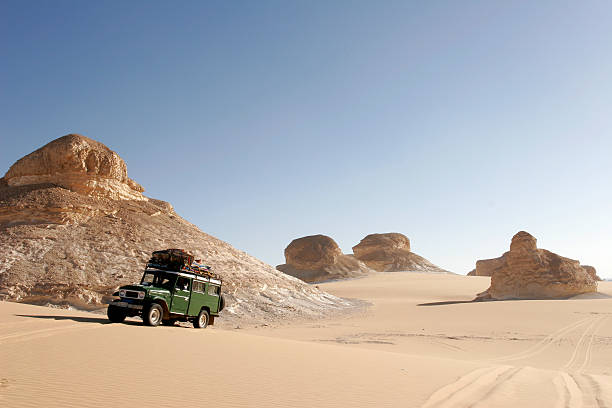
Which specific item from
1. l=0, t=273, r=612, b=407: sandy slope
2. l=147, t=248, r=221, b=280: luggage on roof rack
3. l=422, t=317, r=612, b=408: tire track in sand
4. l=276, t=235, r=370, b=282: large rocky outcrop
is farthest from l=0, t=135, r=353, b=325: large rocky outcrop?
l=276, t=235, r=370, b=282: large rocky outcrop

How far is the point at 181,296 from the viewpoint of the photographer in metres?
15.2

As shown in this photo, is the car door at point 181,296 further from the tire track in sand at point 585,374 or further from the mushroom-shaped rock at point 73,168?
the mushroom-shaped rock at point 73,168

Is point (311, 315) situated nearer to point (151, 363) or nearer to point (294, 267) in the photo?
point (151, 363)

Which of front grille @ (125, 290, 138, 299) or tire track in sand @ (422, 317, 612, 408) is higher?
front grille @ (125, 290, 138, 299)

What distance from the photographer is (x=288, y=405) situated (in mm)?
6102

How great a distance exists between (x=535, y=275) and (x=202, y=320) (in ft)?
99.3

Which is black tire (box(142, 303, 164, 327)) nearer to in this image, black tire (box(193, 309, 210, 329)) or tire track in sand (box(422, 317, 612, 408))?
black tire (box(193, 309, 210, 329))

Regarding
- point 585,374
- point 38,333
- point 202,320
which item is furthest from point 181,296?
point 585,374

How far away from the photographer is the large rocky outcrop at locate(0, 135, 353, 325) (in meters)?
21.5

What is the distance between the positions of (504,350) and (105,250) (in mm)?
21106

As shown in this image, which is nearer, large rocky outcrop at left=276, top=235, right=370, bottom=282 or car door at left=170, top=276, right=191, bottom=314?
car door at left=170, top=276, right=191, bottom=314

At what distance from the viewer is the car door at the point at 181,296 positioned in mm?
14898

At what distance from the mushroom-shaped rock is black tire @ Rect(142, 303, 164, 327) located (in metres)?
17.7

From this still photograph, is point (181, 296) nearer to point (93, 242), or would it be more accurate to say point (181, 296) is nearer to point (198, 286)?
point (198, 286)
